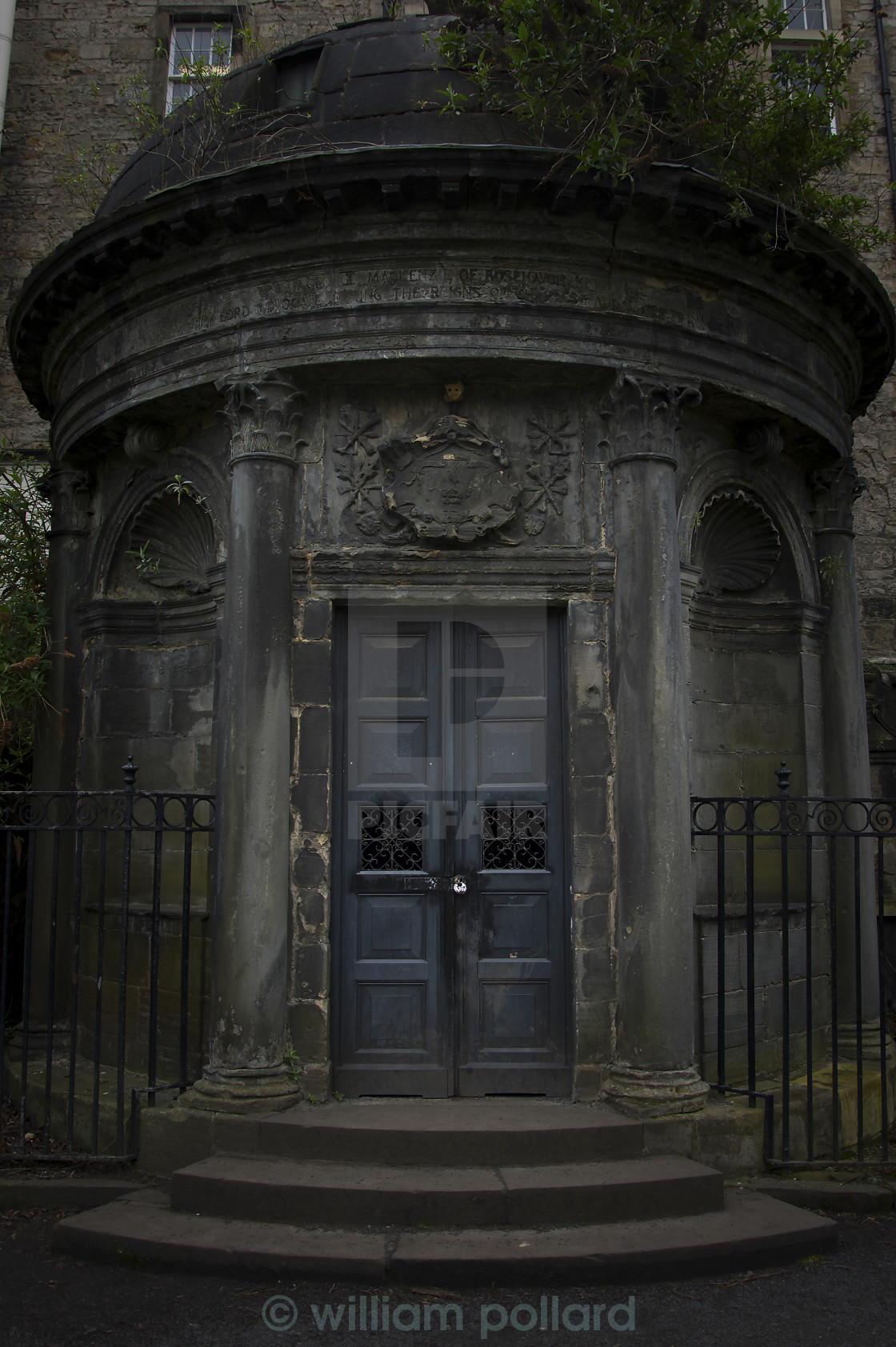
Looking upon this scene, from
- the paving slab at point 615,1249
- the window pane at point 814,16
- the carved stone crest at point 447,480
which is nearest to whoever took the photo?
the paving slab at point 615,1249

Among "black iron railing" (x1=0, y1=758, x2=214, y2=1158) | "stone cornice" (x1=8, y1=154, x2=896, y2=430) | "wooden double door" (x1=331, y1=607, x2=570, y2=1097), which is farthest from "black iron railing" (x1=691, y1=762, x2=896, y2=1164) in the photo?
"stone cornice" (x1=8, y1=154, x2=896, y2=430)

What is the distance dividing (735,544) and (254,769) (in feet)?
11.7

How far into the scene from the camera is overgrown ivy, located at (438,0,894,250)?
5.20m

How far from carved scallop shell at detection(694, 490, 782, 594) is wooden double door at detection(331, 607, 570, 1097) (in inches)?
54.3

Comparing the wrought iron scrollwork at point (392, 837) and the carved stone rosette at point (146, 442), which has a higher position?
the carved stone rosette at point (146, 442)

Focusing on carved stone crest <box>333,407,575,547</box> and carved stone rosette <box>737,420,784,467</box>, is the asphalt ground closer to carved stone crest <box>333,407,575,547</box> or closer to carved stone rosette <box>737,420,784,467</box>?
carved stone crest <box>333,407,575,547</box>

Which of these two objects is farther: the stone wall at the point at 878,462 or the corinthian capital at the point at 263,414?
the stone wall at the point at 878,462

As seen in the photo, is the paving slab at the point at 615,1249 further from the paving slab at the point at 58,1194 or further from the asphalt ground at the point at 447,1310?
the paving slab at the point at 58,1194

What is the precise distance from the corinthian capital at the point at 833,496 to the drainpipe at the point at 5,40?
412 inches

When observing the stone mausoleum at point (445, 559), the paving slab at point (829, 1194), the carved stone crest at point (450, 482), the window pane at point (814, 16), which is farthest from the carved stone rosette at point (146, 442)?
the window pane at point (814, 16)

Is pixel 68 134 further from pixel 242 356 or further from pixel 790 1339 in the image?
pixel 790 1339

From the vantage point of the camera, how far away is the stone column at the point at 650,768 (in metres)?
5.20

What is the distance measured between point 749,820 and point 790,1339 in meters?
2.30

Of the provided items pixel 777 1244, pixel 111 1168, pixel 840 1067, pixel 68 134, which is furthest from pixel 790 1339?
pixel 68 134
